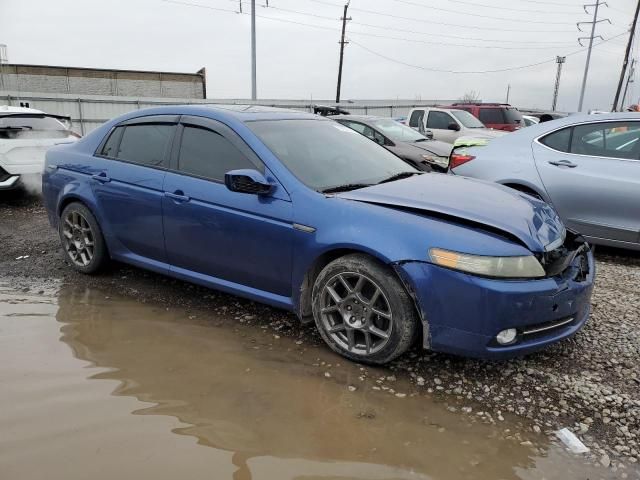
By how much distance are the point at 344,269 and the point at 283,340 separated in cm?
79

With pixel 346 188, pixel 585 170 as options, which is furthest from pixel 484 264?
pixel 585 170

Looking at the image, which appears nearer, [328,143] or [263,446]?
[263,446]

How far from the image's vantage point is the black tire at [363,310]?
121 inches

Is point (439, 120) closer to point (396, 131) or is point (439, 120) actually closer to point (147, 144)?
point (396, 131)

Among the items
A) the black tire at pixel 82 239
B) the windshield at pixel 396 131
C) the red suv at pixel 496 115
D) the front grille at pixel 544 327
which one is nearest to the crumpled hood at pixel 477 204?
the front grille at pixel 544 327

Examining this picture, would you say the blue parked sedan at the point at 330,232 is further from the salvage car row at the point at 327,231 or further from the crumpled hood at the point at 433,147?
the crumpled hood at the point at 433,147

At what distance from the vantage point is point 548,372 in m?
3.20

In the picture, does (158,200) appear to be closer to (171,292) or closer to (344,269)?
(171,292)

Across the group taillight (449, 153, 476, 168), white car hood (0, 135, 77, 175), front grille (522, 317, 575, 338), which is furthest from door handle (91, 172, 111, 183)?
white car hood (0, 135, 77, 175)

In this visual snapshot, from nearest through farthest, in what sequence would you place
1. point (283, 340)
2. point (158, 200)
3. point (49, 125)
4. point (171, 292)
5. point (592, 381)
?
point (592, 381), point (283, 340), point (158, 200), point (171, 292), point (49, 125)

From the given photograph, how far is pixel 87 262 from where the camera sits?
190 inches

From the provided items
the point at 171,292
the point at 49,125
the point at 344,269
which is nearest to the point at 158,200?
the point at 171,292

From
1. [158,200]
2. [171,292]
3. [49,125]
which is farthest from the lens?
[49,125]

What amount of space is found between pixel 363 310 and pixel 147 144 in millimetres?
2414
